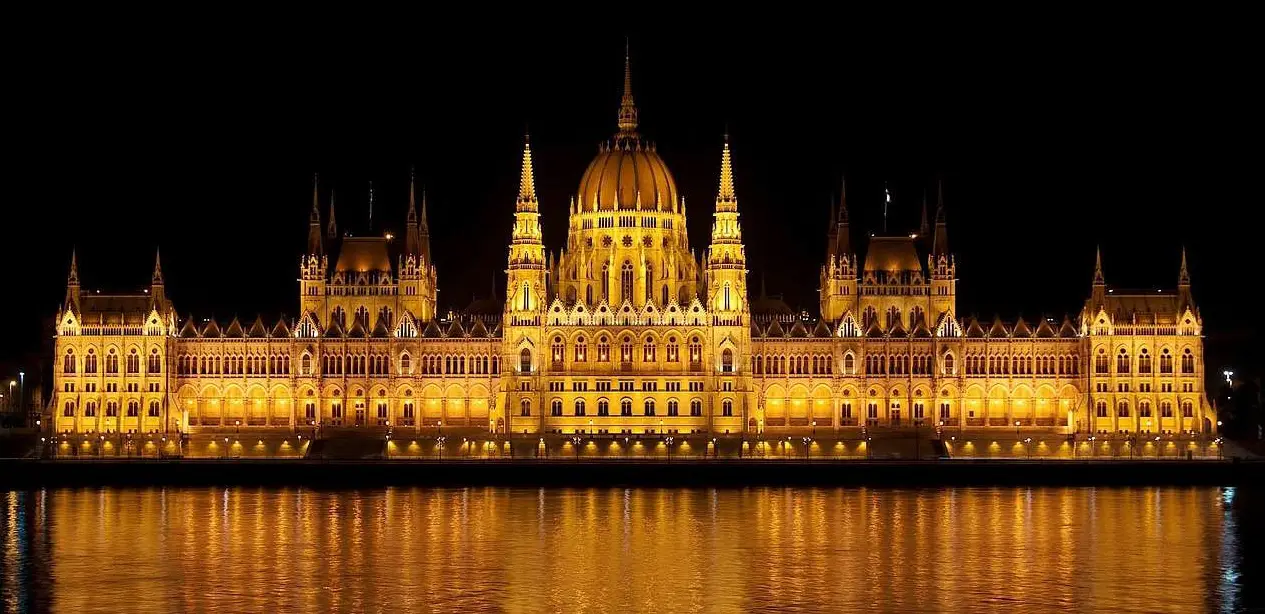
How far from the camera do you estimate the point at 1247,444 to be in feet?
464

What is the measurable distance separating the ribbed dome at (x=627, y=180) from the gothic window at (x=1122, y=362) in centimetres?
2979

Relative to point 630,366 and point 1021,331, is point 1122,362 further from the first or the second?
point 630,366

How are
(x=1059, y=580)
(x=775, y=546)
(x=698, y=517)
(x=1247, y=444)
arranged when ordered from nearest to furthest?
(x=1059, y=580) < (x=775, y=546) < (x=698, y=517) < (x=1247, y=444)

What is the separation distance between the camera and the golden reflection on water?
83.4 metres

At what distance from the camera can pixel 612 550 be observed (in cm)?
9681

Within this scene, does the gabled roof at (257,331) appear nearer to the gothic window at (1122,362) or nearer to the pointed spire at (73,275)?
the pointed spire at (73,275)

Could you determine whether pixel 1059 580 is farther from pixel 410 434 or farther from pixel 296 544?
pixel 410 434

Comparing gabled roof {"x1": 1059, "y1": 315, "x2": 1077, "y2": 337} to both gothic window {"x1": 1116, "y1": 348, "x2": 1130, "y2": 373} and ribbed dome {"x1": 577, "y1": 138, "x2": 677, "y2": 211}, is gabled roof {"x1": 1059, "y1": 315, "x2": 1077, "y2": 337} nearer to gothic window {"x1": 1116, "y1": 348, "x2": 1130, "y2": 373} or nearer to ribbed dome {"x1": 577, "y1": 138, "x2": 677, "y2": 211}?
gothic window {"x1": 1116, "y1": 348, "x2": 1130, "y2": 373}

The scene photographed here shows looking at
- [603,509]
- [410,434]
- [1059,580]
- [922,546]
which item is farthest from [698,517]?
[410,434]

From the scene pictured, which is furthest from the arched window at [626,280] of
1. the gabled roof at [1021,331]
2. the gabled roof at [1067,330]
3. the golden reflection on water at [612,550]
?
the golden reflection on water at [612,550]

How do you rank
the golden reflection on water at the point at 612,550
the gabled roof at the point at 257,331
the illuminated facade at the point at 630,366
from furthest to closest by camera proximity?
the gabled roof at the point at 257,331, the illuminated facade at the point at 630,366, the golden reflection on water at the point at 612,550

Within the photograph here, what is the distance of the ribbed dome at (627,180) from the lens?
156m

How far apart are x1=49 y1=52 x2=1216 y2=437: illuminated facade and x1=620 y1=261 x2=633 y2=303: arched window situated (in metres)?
0.34

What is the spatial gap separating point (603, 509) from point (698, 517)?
20.0 ft
